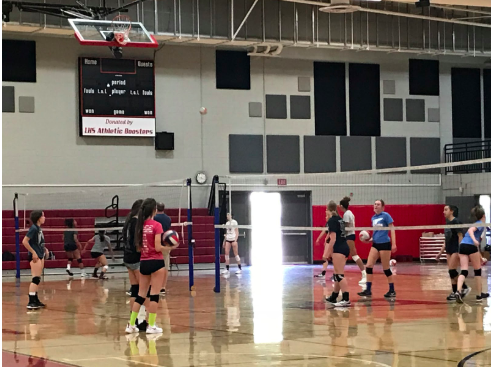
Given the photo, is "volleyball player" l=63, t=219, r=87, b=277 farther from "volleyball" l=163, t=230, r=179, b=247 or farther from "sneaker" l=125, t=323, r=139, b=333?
"volleyball" l=163, t=230, r=179, b=247

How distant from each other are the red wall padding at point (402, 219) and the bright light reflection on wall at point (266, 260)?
1.48 metres

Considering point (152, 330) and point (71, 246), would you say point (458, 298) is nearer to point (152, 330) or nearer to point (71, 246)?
point (152, 330)

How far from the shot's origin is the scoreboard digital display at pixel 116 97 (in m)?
26.4

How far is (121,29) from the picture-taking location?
69.4 ft

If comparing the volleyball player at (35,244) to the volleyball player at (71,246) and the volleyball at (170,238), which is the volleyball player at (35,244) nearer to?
the volleyball at (170,238)

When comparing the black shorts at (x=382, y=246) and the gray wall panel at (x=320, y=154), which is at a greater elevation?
the gray wall panel at (x=320, y=154)

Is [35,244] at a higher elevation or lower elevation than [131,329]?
higher

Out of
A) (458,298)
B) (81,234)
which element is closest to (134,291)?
(458,298)

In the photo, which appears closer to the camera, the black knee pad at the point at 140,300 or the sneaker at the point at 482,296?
the black knee pad at the point at 140,300

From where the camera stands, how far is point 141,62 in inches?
1072

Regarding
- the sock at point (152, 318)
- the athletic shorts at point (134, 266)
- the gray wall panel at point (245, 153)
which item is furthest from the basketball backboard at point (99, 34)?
the sock at point (152, 318)

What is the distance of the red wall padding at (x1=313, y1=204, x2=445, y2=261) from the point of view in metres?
29.1

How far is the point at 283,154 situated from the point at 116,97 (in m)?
6.57

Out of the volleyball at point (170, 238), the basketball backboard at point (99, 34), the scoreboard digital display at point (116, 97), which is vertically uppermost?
the basketball backboard at point (99, 34)
